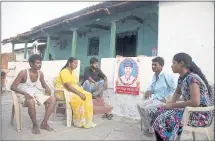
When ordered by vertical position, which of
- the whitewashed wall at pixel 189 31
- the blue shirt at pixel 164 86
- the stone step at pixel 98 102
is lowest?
the stone step at pixel 98 102

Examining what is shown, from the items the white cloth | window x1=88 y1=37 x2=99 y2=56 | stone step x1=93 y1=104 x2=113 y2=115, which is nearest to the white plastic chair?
the white cloth

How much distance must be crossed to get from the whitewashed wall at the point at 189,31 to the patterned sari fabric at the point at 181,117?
6.92 feet

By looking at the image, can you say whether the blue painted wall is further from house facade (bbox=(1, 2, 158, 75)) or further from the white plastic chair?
the white plastic chair

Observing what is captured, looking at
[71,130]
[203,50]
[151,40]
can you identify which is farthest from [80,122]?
[151,40]

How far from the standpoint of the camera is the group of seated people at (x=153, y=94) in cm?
264

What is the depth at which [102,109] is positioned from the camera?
5543mm

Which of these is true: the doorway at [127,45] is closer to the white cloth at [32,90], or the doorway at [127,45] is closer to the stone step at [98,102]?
the stone step at [98,102]

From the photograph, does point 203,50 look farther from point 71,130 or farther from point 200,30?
point 71,130

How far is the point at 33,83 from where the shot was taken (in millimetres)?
4062

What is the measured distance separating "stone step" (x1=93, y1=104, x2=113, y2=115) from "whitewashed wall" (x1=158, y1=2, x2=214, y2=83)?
1797mm

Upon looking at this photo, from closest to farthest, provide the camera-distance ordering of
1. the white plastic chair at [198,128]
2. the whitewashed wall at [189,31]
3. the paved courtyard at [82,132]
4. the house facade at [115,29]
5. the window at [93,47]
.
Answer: the white plastic chair at [198,128], the paved courtyard at [82,132], the whitewashed wall at [189,31], the house facade at [115,29], the window at [93,47]

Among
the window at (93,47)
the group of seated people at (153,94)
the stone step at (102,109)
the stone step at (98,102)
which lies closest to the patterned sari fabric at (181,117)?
the group of seated people at (153,94)

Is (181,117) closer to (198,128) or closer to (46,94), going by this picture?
Answer: (198,128)

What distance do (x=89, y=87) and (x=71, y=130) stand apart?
163 cm
